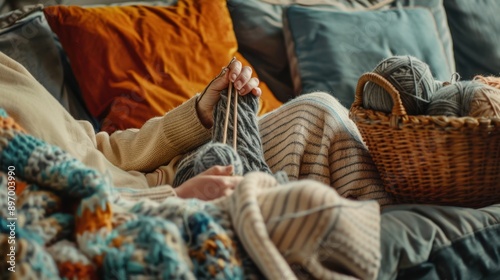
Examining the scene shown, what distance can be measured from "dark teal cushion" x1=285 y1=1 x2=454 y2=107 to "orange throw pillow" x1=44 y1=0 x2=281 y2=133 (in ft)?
0.51

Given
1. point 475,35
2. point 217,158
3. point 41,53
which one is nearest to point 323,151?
point 217,158

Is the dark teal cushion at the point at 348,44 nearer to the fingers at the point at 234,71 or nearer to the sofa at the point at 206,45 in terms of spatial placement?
the sofa at the point at 206,45

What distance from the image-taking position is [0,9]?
5.42ft

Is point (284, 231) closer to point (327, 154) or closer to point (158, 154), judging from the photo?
point (327, 154)

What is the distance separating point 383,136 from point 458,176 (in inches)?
5.7

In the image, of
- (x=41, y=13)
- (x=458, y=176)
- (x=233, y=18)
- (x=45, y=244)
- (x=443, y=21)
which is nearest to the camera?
(x=45, y=244)

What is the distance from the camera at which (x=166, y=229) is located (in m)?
0.70

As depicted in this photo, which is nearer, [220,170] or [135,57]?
[220,170]

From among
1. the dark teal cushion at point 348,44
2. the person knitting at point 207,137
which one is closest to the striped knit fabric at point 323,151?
the person knitting at point 207,137

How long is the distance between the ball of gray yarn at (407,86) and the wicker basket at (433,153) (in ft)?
0.06

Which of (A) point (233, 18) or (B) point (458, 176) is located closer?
(B) point (458, 176)

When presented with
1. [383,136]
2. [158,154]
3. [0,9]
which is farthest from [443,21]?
[0,9]

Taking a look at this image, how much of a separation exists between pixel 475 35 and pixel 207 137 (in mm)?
1074

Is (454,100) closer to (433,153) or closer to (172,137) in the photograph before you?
(433,153)
